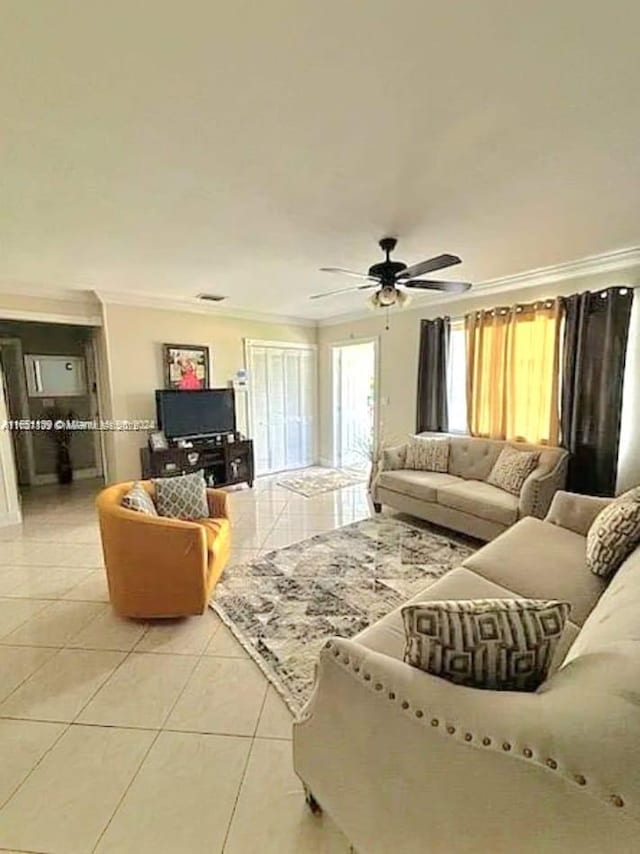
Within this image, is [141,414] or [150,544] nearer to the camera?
[150,544]

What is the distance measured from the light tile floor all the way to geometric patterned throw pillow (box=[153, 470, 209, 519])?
2.35 feet

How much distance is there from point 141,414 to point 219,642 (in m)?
3.54

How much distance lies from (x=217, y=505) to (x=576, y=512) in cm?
252

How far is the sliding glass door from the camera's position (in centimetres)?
620

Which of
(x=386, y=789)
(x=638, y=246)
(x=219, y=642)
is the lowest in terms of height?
(x=219, y=642)

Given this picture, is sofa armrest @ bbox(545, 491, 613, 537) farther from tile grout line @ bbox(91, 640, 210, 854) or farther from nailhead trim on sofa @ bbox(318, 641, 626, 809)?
tile grout line @ bbox(91, 640, 210, 854)

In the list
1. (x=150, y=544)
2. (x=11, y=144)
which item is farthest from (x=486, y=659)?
(x=11, y=144)

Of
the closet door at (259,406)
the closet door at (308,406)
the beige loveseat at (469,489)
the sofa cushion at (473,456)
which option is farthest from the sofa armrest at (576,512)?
the closet door at (308,406)

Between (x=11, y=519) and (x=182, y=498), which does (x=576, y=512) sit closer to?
(x=182, y=498)

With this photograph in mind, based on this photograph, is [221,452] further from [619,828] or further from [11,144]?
[619,828]

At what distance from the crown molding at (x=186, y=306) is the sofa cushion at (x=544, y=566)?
4.58 metres

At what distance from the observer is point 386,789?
1.05 m

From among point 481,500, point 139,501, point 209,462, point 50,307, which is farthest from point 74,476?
point 481,500

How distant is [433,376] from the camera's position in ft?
16.7
